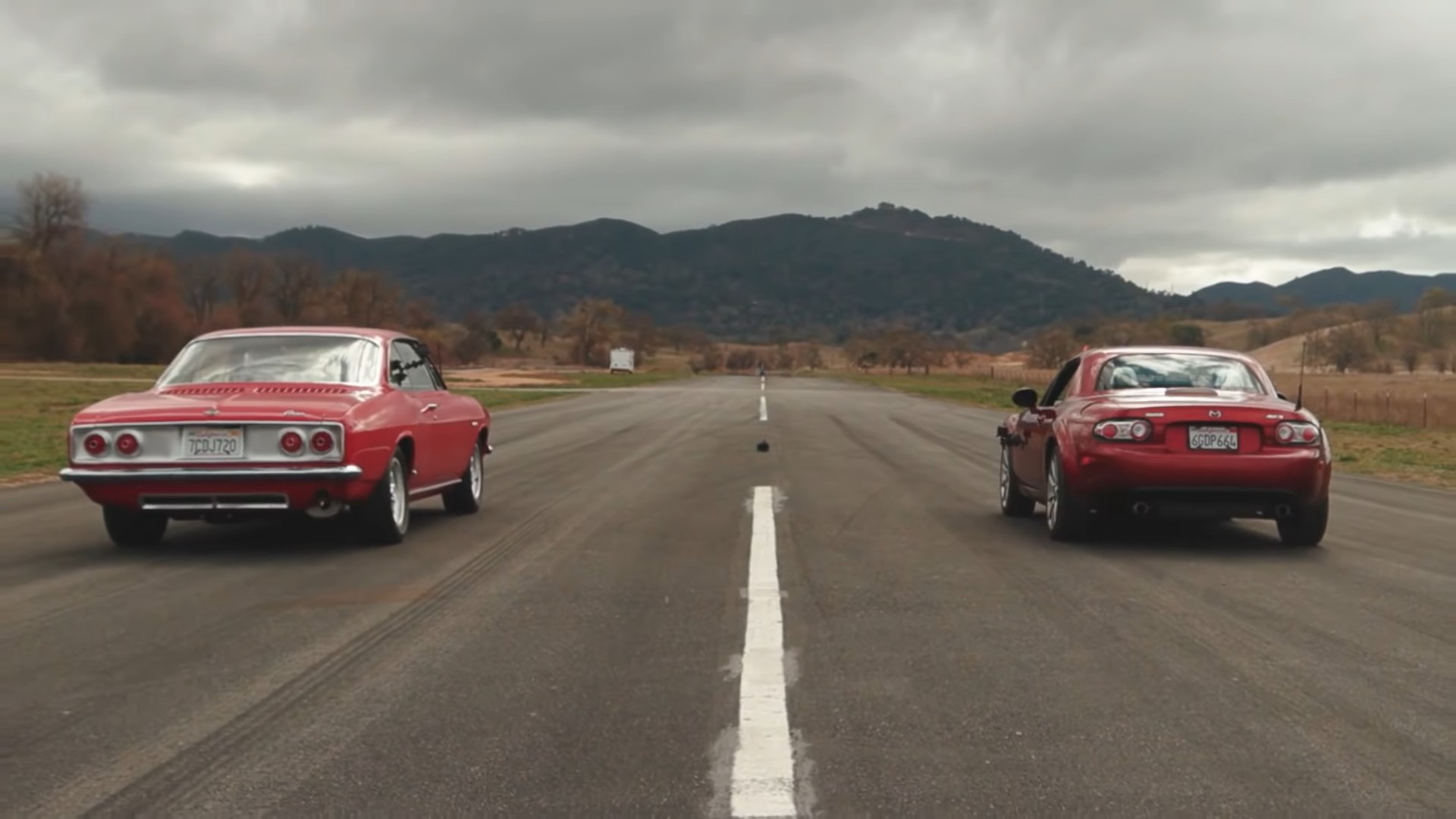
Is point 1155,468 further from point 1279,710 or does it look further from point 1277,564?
point 1279,710

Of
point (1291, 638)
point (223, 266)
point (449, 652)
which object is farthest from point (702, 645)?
point (223, 266)

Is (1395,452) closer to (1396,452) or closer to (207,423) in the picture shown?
(1396,452)

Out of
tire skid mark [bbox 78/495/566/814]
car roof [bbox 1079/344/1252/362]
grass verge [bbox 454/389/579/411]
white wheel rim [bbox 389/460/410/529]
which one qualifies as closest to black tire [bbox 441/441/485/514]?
white wheel rim [bbox 389/460/410/529]

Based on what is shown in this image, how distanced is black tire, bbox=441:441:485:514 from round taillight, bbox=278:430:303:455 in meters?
2.75

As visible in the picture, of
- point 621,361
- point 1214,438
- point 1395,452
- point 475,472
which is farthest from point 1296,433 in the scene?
point 621,361

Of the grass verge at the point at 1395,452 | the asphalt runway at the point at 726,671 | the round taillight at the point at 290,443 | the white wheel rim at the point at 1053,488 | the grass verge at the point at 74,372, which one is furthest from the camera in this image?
the grass verge at the point at 74,372

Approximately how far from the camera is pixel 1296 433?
9094mm

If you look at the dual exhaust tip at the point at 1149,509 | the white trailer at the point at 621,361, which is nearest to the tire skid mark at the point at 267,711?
the dual exhaust tip at the point at 1149,509

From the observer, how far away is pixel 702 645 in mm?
6195

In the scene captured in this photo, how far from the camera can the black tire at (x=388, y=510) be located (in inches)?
360

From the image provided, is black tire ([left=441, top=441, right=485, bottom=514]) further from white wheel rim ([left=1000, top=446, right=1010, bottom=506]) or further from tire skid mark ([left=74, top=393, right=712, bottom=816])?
white wheel rim ([left=1000, top=446, right=1010, bottom=506])

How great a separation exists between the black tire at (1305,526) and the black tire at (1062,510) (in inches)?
55.5

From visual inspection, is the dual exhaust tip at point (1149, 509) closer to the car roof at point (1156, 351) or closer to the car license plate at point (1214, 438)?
the car license plate at point (1214, 438)

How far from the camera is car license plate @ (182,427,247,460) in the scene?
8.55 meters
